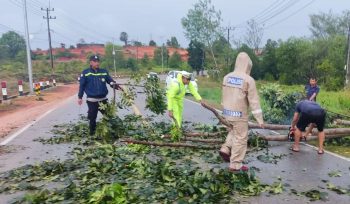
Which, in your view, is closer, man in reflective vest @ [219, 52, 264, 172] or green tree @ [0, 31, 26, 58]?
man in reflective vest @ [219, 52, 264, 172]

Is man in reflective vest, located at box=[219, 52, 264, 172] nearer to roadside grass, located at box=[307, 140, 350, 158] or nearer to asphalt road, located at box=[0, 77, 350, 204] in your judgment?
asphalt road, located at box=[0, 77, 350, 204]

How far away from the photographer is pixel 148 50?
123m

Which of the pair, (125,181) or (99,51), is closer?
(125,181)

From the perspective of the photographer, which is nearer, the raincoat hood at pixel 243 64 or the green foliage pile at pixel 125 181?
the green foliage pile at pixel 125 181

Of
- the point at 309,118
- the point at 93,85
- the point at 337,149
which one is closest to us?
the point at 309,118

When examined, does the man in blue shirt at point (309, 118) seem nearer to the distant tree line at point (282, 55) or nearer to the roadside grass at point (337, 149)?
the roadside grass at point (337, 149)

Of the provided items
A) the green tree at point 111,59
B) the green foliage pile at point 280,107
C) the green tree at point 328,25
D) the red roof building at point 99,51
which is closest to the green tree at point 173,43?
the red roof building at point 99,51

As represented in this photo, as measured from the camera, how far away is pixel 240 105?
20.5 feet

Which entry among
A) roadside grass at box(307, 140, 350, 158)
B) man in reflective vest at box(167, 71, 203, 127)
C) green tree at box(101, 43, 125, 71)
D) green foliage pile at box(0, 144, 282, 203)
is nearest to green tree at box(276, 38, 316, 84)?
roadside grass at box(307, 140, 350, 158)

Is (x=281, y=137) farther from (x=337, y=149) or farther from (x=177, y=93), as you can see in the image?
(x=177, y=93)

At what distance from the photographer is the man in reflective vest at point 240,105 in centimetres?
616

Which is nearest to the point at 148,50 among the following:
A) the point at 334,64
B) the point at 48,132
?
the point at 334,64

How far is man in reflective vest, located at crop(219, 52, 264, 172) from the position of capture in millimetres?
6160

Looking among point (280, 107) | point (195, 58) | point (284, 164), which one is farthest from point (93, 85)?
point (195, 58)
